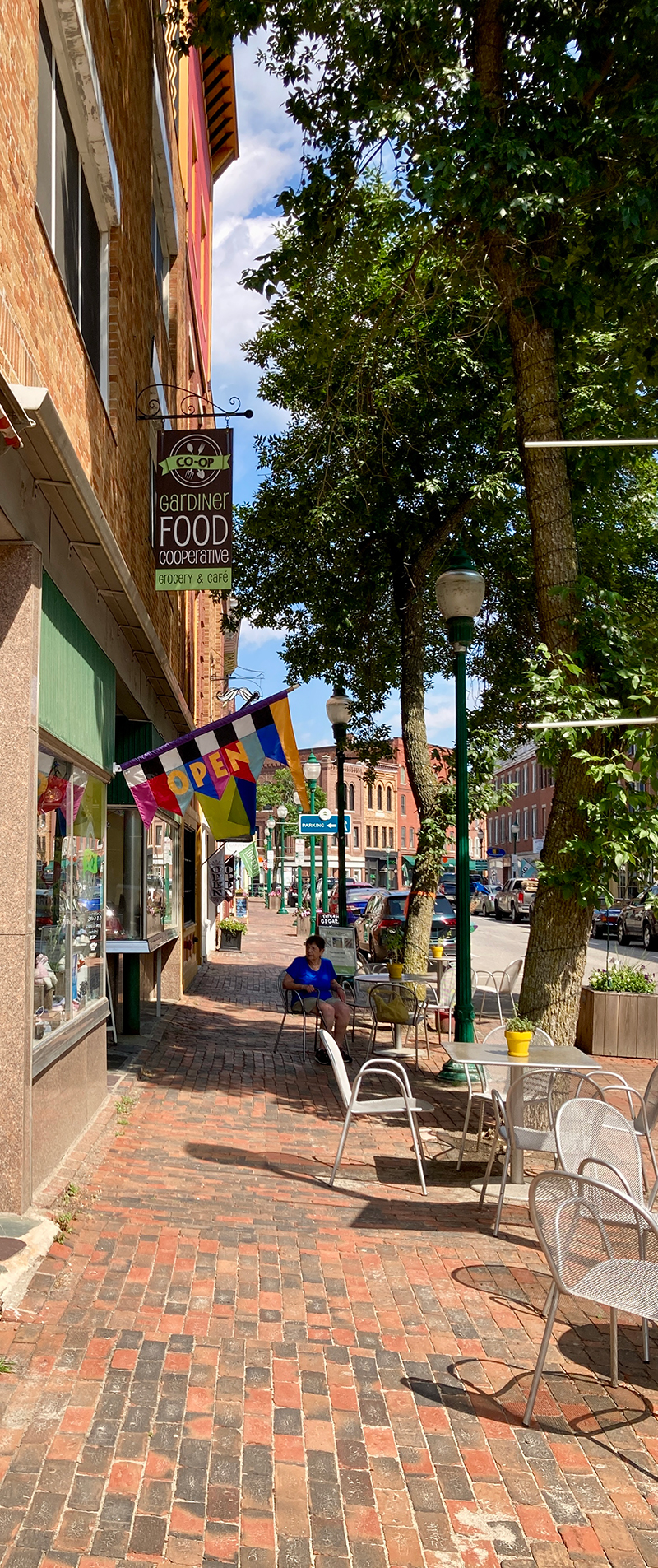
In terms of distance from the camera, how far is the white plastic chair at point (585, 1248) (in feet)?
13.2

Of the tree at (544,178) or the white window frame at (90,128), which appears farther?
the tree at (544,178)

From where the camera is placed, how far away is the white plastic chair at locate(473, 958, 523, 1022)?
1349 cm

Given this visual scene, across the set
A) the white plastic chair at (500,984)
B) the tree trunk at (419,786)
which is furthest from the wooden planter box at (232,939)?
the tree trunk at (419,786)

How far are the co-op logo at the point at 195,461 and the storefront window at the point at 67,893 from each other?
2842mm

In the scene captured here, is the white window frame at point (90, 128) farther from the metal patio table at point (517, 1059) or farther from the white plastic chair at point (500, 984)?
the white plastic chair at point (500, 984)

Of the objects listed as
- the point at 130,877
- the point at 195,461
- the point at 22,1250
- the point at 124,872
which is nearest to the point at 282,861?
the point at 130,877

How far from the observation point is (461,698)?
1051 centimetres

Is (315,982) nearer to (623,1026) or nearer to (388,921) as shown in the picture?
(623,1026)

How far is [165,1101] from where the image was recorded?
30.6ft

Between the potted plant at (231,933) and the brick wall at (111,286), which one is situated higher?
the brick wall at (111,286)

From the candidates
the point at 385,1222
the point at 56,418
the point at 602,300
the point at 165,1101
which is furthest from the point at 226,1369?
the point at 602,300

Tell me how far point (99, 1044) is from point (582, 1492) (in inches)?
212

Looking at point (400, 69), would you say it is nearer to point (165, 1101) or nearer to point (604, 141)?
point (604, 141)

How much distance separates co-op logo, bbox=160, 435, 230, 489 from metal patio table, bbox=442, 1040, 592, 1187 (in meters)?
5.23
